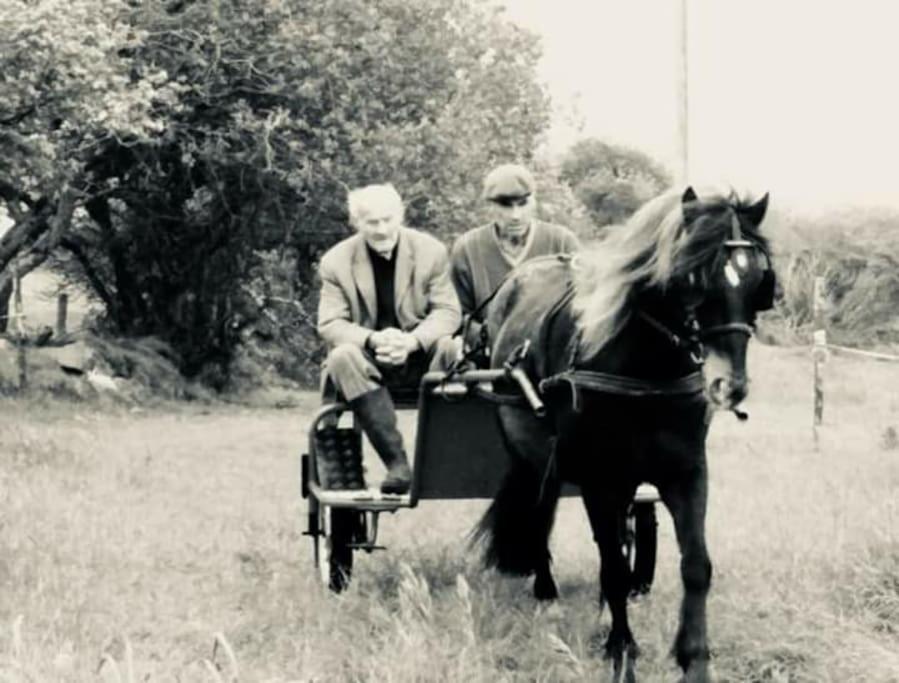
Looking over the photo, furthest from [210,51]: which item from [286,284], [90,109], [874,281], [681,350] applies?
[681,350]

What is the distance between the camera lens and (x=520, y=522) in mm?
7176

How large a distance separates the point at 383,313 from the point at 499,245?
2.35ft

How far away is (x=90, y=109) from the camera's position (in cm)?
1691

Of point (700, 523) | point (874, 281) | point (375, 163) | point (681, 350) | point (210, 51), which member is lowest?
point (700, 523)

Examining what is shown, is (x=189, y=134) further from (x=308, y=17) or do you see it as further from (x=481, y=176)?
(x=481, y=176)

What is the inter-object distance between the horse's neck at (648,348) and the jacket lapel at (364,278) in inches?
80.9

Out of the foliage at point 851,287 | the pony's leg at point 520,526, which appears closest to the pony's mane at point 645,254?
the pony's leg at point 520,526

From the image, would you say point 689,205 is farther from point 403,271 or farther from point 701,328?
point 403,271

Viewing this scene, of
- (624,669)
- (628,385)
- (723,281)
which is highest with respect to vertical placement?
(723,281)

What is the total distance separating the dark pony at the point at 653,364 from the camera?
5035 mm

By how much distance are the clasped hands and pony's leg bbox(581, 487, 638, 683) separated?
63.6 inches

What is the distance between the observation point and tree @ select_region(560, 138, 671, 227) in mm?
40719

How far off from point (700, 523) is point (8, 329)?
848 inches

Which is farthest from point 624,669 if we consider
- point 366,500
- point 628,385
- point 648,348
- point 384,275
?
point 384,275
